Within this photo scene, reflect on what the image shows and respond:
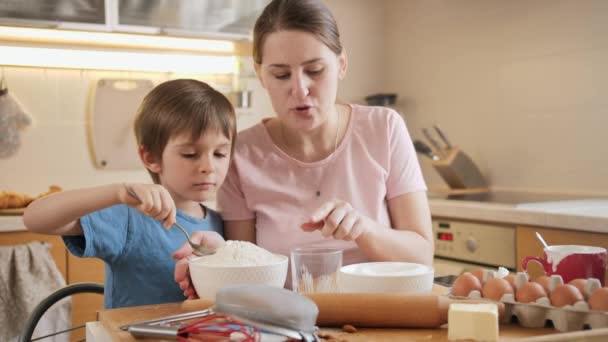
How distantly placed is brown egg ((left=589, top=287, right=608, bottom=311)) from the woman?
1.66 feet

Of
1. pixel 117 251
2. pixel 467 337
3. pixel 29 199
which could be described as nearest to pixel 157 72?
pixel 29 199

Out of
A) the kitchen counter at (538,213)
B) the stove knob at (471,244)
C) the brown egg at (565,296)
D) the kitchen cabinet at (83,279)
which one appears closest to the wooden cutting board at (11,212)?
the kitchen cabinet at (83,279)

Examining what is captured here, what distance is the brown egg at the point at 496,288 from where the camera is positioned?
93 centimetres

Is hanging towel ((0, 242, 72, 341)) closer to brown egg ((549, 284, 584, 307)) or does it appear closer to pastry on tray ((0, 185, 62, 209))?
pastry on tray ((0, 185, 62, 209))

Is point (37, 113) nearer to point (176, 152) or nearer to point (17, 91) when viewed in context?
point (17, 91)

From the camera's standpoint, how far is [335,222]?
3.56ft

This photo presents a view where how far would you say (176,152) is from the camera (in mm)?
1363

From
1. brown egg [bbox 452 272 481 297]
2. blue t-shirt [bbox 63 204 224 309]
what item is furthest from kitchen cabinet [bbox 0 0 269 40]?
brown egg [bbox 452 272 481 297]

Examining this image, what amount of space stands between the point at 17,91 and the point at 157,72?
0.64 meters

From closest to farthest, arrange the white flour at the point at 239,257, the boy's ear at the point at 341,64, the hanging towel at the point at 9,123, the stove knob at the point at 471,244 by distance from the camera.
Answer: the white flour at the point at 239,257, the boy's ear at the point at 341,64, the stove knob at the point at 471,244, the hanging towel at the point at 9,123

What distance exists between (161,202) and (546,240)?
1599 millimetres

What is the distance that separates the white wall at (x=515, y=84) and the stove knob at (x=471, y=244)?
50 centimetres

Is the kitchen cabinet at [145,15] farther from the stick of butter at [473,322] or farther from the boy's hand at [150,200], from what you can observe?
the stick of butter at [473,322]

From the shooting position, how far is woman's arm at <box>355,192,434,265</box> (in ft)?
4.19
